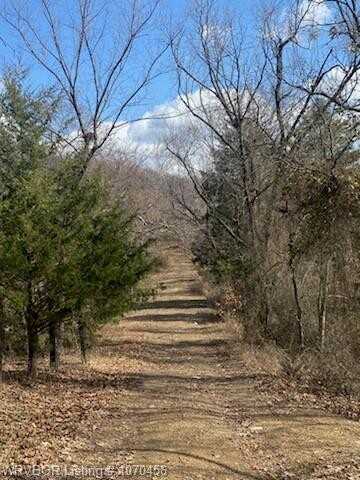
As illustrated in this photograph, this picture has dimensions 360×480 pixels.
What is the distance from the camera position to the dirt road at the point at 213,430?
24.3 feet

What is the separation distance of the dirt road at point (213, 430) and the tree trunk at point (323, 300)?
8.64 ft

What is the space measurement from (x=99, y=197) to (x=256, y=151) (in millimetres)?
9371

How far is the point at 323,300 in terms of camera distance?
17.8 m

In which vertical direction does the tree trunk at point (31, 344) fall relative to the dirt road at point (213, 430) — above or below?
above

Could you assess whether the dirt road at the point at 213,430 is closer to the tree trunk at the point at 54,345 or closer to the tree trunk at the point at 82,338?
the tree trunk at the point at 82,338

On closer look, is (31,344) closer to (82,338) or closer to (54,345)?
Result: (54,345)

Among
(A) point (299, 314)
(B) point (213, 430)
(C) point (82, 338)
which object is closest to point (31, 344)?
(C) point (82, 338)

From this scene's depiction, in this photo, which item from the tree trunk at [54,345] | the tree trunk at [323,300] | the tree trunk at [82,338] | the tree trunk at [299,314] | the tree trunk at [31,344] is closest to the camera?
the tree trunk at [31,344]

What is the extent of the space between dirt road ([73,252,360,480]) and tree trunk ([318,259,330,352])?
2.63 metres

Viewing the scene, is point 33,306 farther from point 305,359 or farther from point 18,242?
point 305,359

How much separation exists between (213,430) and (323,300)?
30.8 ft

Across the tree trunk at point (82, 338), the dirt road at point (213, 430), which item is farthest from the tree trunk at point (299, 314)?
the tree trunk at point (82, 338)

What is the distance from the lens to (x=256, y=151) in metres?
21.0

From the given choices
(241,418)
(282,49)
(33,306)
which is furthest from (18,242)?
(282,49)
